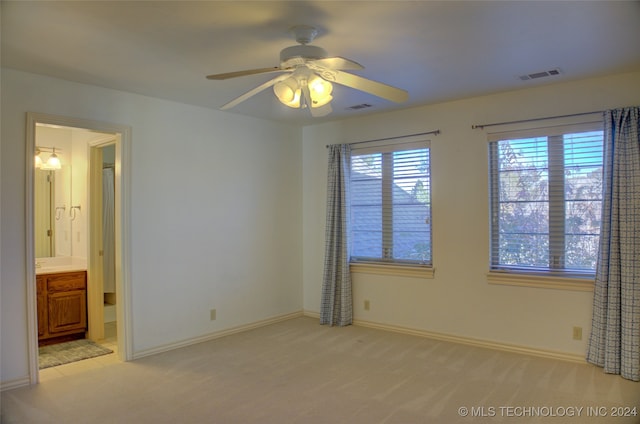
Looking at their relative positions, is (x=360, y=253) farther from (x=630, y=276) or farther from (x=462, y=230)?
(x=630, y=276)

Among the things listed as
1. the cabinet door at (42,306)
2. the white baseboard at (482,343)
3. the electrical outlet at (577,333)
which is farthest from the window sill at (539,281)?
the cabinet door at (42,306)

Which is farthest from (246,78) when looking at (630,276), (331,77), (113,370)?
(630,276)

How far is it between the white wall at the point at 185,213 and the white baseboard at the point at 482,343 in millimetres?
1260

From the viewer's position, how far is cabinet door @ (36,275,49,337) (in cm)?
447

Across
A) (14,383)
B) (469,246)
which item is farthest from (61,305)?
(469,246)

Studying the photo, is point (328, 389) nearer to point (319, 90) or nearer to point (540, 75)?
point (319, 90)

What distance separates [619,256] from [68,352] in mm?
5095

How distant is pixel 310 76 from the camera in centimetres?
260

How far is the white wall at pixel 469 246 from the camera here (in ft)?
12.7

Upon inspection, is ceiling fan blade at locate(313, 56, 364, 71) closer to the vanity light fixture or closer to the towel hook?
the vanity light fixture

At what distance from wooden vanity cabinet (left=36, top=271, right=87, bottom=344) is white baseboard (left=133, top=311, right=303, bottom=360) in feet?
3.85

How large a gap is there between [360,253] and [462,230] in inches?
51.7

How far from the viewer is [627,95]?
12.0 ft

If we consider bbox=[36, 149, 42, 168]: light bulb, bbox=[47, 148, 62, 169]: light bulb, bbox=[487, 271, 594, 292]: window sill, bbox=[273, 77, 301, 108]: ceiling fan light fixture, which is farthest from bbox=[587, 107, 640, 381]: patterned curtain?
bbox=[36, 149, 42, 168]: light bulb
